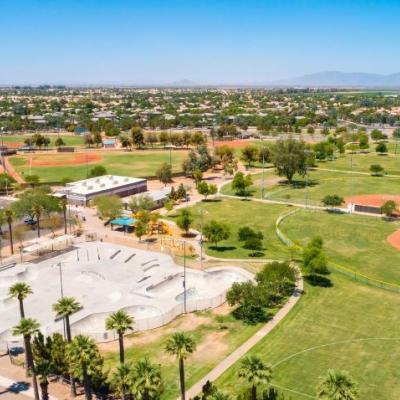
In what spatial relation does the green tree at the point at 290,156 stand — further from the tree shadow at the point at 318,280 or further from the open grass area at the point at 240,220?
the tree shadow at the point at 318,280

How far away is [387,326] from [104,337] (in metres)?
31.1

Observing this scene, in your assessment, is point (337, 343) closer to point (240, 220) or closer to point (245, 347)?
point (245, 347)

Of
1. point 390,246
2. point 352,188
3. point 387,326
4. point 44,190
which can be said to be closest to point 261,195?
point 352,188

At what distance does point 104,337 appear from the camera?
51.0 m

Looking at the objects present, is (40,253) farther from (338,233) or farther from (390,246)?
(390,246)

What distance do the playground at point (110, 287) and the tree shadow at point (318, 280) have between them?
8204 mm

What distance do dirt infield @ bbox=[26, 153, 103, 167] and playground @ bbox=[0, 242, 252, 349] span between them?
8794 cm

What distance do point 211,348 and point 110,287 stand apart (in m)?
19.9

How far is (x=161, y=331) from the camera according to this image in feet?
174

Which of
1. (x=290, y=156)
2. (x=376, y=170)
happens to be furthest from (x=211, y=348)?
(x=376, y=170)

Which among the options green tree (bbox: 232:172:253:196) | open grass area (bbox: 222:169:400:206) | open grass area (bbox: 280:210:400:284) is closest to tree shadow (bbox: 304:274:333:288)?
open grass area (bbox: 280:210:400:284)

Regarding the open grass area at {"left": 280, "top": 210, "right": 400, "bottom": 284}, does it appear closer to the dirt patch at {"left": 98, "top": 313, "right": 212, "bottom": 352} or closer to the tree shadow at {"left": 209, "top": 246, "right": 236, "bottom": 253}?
the tree shadow at {"left": 209, "top": 246, "right": 236, "bottom": 253}

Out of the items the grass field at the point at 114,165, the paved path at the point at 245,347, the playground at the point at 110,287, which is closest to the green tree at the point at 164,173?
the grass field at the point at 114,165

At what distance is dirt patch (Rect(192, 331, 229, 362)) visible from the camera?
47.8 metres
